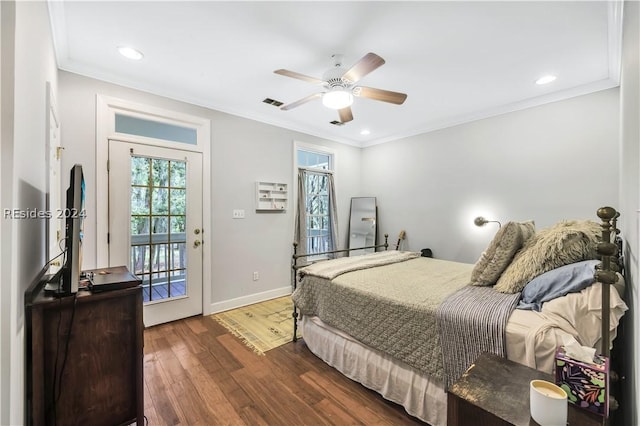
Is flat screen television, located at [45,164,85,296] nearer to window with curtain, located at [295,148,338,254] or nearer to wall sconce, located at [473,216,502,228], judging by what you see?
window with curtain, located at [295,148,338,254]

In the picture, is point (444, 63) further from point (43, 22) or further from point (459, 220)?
point (43, 22)

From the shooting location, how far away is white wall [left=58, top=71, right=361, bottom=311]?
2553 mm

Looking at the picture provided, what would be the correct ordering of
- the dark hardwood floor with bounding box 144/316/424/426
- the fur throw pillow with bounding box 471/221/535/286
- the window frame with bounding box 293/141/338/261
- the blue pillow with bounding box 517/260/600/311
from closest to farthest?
the blue pillow with bounding box 517/260/600/311, the dark hardwood floor with bounding box 144/316/424/426, the fur throw pillow with bounding box 471/221/535/286, the window frame with bounding box 293/141/338/261

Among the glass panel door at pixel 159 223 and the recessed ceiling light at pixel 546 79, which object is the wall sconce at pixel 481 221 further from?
the glass panel door at pixel 159 223

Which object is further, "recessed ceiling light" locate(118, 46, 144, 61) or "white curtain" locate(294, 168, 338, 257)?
"white curtain" locate(294, 168, 338, 257)

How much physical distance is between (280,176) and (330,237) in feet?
4.76

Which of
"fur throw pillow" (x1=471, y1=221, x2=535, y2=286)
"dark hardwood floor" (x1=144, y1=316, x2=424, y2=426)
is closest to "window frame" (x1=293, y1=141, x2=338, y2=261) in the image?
"dark hardwood floor" (x1=144, y1=316, x2=424, y2=426)

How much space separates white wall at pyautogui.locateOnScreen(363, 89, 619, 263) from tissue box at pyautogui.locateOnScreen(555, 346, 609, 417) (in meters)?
2.85

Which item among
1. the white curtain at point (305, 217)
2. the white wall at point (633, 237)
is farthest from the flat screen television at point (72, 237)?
the white curtain at point (305, 217)

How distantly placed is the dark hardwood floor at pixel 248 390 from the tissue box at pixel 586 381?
3.29 feet

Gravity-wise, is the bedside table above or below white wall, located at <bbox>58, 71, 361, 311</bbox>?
below

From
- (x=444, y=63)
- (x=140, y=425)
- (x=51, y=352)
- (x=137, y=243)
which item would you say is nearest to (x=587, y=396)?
(x=140, y=425)

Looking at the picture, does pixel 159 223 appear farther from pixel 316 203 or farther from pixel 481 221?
pixel 481 221

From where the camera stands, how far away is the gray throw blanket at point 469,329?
1.33 m
